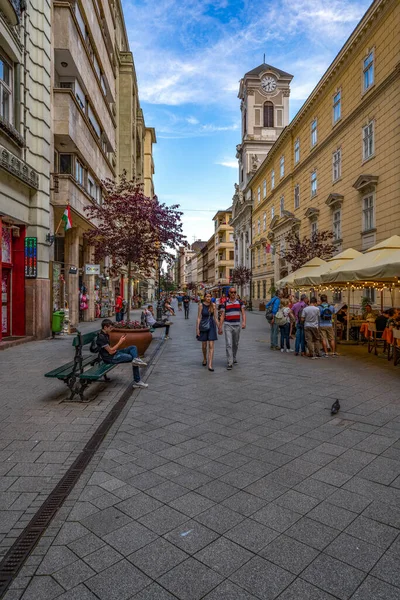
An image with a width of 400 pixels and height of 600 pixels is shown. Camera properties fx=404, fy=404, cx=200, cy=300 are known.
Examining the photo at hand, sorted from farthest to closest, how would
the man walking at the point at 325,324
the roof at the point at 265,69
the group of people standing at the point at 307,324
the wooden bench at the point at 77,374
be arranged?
1. the roof at the point at 265,69
2. the man walking at the point at 325,324
3. the group of people standing at the point at 307,324
4. the wooden bench at the point at 77,374

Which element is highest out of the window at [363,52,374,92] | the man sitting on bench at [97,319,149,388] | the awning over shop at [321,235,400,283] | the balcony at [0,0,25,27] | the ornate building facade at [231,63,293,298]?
the ornate building facade at [231,63,293,298]

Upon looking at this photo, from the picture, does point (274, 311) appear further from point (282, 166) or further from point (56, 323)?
point (282, 166)

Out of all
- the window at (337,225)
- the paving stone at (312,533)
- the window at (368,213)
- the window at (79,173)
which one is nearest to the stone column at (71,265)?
the window at (79,173)

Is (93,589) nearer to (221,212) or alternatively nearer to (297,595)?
(297,595)

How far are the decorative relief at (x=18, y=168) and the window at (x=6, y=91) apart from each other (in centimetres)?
125

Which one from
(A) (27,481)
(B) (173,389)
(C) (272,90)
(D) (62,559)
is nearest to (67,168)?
(B) (173,389)

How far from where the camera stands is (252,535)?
2844mm

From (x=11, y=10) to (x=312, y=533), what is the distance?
14403 mm

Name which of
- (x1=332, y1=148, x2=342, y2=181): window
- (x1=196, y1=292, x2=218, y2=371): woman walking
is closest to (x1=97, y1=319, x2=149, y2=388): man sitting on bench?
(x1=196, y1=292, x2=218, y2=371): woman walking

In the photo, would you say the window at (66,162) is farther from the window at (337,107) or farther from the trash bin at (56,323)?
the window at (337,107)

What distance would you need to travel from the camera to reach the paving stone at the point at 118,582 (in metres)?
2.28

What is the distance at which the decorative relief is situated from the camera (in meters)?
11.5

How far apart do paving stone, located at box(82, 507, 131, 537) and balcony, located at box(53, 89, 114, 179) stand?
15.6m

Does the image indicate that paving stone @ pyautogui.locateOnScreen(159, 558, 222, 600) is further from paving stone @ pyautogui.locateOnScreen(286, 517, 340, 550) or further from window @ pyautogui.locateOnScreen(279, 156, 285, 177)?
window @ pyautogui.locateOnScreen(279, 156, 285, 177)
